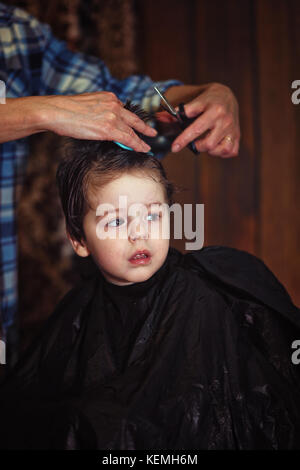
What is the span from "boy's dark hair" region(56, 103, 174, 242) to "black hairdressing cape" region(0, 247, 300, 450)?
161 millimetres

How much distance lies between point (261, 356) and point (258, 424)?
116 millimetres

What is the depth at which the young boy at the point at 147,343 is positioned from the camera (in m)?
0.67

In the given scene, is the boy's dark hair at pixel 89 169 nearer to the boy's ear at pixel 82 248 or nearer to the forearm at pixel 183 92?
the boy's ear at pixel 82 248

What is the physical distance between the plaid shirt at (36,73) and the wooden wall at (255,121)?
318mm

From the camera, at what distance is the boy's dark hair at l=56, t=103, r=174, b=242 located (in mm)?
794

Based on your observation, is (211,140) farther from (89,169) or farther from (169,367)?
(169,367)

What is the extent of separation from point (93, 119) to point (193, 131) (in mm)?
227

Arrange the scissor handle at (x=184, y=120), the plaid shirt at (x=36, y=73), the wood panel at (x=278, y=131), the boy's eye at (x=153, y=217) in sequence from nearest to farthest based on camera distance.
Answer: the boy's eye at (x=153, y=217), the scissor handle at (x=184, y=120), the plaid shirt at (x=36, y=73), the wood panel at (x=278, y=131)

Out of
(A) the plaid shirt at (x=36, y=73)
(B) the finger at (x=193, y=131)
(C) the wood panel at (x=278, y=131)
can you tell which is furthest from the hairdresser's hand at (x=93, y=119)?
(C) the wood panel at (x=278, y=131)

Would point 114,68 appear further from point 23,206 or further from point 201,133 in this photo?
point 201,133

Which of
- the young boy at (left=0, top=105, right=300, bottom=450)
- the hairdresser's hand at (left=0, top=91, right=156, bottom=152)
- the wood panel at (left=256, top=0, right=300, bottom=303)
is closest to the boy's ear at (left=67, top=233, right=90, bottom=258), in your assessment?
the young boy at (left=0, top=105, right=300, bottom=450)

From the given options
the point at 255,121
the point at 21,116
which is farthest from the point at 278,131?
the point at 21,116

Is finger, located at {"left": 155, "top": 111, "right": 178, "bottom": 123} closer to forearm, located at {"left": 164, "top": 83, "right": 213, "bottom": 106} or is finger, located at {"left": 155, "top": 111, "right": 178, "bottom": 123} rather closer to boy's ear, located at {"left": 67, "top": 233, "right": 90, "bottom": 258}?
forearm, located at {"left": 164, "top": 83, "right": 213, "bottom": 106}

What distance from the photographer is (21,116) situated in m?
0.78
